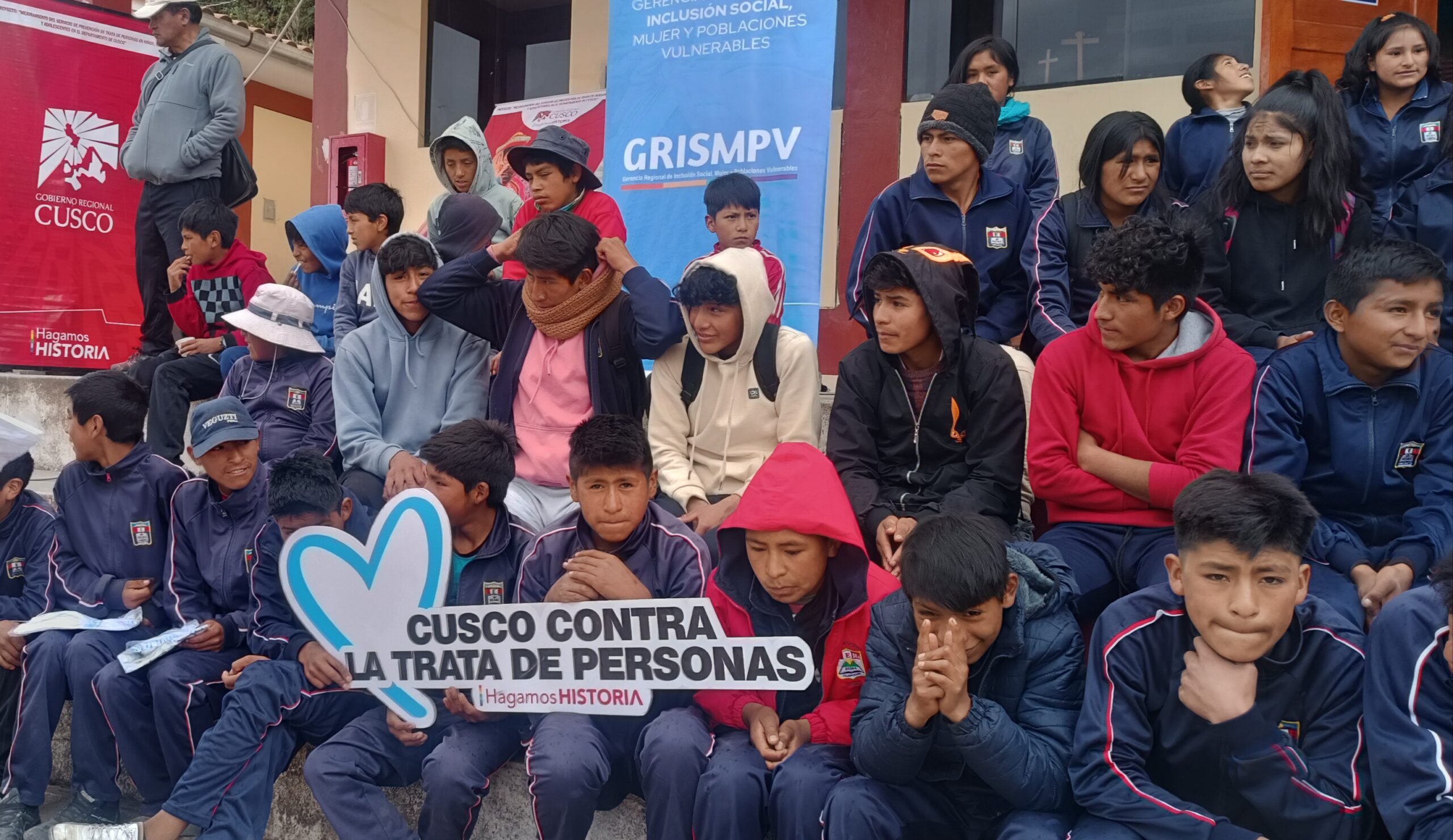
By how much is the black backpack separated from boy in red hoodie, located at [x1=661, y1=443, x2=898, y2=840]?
81 cm

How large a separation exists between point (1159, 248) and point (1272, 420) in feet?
1.82

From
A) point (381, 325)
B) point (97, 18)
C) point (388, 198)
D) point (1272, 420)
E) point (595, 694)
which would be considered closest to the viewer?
point (595, 694)

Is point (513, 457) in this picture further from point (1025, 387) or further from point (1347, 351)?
point (1347, 351)

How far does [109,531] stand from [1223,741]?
11.6ft

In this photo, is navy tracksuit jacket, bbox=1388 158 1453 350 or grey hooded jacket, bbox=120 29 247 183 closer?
navy tracksuit jacket, bbox=1388 158 1453 350

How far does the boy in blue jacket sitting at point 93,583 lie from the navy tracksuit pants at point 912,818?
7.96 ft

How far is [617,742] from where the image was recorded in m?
2.93

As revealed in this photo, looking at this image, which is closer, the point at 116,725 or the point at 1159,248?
the point at 1159,248

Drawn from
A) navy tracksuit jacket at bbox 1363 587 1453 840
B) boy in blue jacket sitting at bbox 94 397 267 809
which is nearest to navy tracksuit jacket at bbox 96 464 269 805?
boy in blue jacket sitting at bbox 94 397 267 809

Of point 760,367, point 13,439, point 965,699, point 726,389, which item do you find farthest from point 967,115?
point 13,439

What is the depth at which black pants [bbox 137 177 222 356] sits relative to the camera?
6082 millimetres

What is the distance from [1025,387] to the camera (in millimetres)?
3670

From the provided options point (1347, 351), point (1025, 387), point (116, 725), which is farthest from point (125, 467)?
point (1347, 351)

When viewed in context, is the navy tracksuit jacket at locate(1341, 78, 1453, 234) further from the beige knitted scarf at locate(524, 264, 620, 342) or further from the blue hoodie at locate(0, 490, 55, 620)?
the blue hoodie at locate(0, 490, 55, 620)
